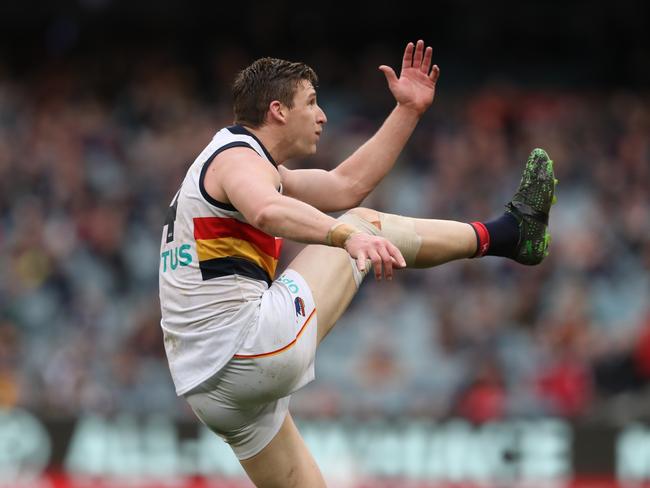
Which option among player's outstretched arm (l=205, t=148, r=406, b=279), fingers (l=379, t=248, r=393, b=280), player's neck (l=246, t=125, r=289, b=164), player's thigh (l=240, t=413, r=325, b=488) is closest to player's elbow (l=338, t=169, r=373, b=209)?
player's neck (l=246, t=125, r=289, b=164)

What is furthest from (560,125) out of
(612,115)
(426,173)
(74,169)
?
(74,169)

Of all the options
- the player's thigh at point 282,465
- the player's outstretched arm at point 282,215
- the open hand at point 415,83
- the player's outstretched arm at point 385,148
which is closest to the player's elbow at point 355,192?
the player's outstretched arm at point 385,148

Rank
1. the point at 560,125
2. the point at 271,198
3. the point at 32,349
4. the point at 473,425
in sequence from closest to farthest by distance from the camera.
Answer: the point at 271,198
the point at 473,425
the point at 32,349
the point at 560,125

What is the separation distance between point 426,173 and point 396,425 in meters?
3.38

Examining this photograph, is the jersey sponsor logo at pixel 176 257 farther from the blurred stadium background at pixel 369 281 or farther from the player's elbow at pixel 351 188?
the blurred stadium background at pixel 369 281

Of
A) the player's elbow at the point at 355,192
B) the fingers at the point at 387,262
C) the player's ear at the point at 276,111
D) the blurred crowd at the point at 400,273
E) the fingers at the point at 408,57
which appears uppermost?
the fingers at the point at 408,57

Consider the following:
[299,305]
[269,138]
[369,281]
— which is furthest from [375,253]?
[369,281]

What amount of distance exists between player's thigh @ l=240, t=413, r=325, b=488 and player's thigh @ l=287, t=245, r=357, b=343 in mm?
481

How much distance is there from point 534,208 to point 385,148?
77 cm

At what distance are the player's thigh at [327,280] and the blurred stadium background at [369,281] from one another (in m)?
4.50

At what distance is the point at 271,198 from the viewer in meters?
4.75

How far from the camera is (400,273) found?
11523 millimetres

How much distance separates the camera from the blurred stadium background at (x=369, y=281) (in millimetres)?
9859

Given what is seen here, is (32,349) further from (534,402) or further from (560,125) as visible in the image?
(560,125)
